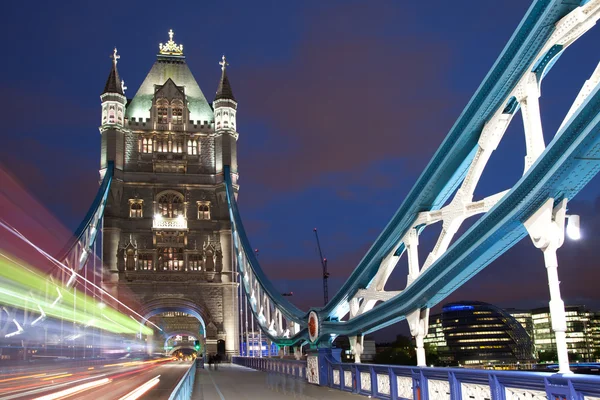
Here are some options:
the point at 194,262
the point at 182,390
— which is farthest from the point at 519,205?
the point at 194,262

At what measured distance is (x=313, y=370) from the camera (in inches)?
820

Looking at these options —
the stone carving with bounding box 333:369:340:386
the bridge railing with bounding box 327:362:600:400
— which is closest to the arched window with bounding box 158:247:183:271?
the stone carving with bounding box 333:369:340:386

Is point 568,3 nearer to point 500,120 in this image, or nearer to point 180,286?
point 500,120

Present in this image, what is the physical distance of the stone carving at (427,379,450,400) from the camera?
11453 millimetres

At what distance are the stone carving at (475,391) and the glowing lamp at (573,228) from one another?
2673 mm

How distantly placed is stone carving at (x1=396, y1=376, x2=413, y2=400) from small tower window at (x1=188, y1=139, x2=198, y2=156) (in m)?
51.7

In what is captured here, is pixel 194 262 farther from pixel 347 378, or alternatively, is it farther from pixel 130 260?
pixel 347 378

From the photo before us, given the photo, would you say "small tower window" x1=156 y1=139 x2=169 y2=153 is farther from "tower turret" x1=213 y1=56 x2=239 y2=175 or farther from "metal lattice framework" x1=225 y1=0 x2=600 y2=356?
"metal lattice framework" x1=225 y1=0 x2=600 y2=356

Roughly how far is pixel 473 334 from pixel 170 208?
97.9 m

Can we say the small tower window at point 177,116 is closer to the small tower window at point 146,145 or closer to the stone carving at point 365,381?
the small tower window at point 146,145

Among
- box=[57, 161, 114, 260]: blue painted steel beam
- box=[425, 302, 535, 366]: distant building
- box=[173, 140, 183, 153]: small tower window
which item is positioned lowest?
box=[425, 302, 535, 366]: distant building

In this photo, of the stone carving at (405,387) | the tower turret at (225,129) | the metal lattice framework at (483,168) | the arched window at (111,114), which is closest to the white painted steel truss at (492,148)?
the metal lattice framework at (483,168)

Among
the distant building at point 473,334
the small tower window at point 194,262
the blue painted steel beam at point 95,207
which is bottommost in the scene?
the distant building at point 473,334

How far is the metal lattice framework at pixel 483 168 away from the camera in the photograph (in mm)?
8586
